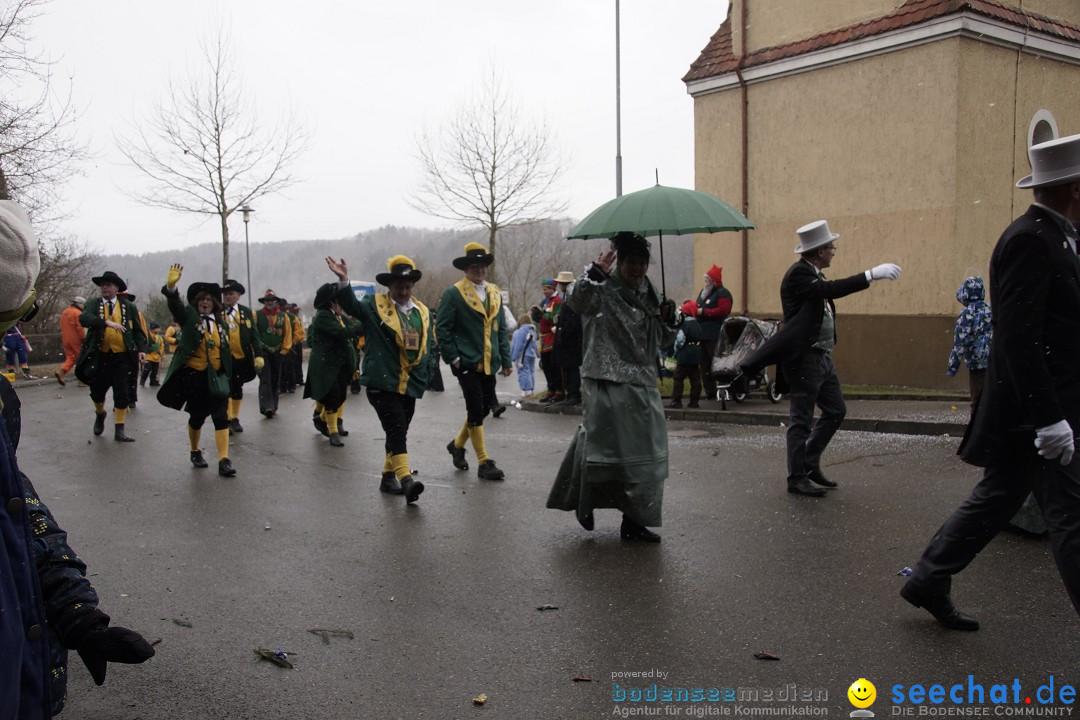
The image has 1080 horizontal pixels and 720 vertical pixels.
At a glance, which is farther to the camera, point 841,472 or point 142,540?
point 841,472

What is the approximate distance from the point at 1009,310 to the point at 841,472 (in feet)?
14.6

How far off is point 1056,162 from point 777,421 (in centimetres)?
775

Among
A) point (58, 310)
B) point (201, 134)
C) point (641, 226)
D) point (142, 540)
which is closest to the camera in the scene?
point (641, 226)

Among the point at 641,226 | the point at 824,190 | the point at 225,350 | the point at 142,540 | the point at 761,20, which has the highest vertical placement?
the point at 761,20

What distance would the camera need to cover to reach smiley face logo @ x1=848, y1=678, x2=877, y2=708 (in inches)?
137

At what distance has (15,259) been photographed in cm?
214

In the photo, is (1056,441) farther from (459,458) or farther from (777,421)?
(777,421)

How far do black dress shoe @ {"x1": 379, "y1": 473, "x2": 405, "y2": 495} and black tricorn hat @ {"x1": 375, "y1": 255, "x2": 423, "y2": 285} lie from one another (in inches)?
63.8

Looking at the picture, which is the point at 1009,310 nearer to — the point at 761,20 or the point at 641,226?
the point at 641,226

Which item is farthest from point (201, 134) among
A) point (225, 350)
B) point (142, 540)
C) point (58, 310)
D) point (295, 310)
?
point (142, 540)

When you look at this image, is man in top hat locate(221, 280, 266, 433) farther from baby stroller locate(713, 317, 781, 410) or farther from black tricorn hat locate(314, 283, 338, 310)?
baby stroller locate(713, 317, 781, 410)

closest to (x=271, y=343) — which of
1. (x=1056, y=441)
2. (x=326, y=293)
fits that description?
(x=326, y=293)

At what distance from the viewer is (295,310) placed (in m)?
17.0

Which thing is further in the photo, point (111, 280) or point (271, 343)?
point (271, 343)
